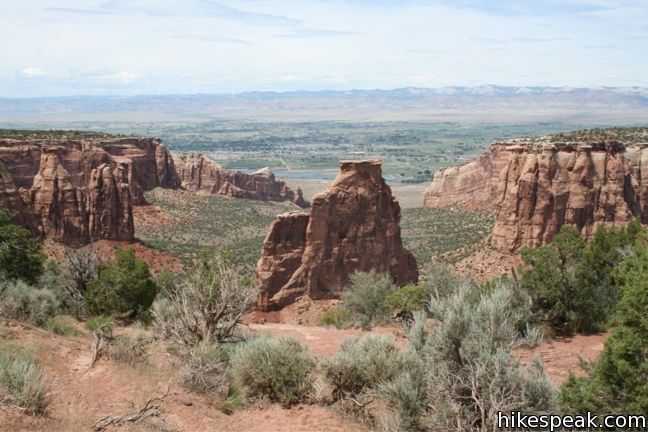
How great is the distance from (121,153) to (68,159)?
74.1 ft

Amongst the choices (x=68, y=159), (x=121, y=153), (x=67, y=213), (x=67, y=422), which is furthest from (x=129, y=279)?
(x=121, y=153)

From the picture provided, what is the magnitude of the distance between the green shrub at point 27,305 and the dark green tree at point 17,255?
476cm

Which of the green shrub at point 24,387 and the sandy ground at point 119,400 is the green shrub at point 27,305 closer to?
the sandy ground at point 119,400

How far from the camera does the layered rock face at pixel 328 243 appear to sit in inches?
1319

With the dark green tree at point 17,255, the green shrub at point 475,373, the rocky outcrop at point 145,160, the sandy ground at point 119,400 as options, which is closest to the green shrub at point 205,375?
the sandy ground at point 119,400

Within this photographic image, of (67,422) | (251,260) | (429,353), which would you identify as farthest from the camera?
(251,260)

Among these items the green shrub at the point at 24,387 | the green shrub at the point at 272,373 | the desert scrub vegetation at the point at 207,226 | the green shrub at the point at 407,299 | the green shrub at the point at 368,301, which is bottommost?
the desert scrub vegetation at the point at 207,226

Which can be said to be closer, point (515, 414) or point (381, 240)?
point (515, 414)

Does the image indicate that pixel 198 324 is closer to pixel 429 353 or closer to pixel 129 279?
pixel 429 353

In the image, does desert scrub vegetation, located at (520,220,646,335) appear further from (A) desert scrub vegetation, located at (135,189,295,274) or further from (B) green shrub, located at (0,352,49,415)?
(A) desert scrub vegetation, located at (135,189,295,274)

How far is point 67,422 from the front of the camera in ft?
35.9

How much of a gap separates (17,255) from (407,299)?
51.5 ft

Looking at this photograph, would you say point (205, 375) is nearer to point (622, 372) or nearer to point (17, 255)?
point (622, 372)

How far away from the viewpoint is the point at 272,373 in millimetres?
13656
